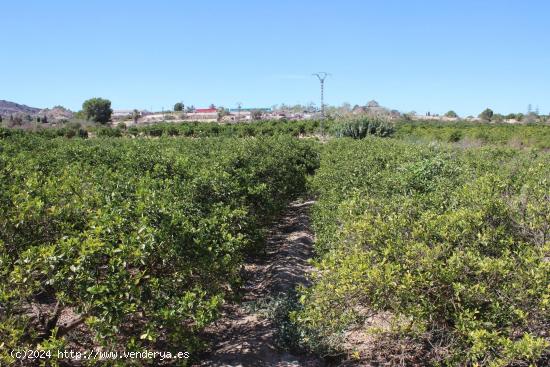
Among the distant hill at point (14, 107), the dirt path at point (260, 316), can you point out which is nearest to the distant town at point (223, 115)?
the distant hill at point (14, 107)

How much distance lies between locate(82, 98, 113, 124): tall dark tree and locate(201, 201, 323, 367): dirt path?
77983mm

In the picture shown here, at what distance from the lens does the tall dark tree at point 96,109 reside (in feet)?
266

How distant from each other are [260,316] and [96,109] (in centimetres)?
8331

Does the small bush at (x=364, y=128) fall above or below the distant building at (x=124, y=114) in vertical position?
below

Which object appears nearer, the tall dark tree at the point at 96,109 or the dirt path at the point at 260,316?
the dirt path at the point at 260,316

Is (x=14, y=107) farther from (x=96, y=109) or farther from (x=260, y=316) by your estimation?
(x=260, y=316)

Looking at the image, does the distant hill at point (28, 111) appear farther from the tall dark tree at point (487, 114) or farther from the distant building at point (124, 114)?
the tall dark tree at point (487, 114)

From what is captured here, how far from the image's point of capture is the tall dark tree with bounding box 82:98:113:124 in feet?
266

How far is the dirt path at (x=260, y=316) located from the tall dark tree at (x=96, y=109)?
256 feet

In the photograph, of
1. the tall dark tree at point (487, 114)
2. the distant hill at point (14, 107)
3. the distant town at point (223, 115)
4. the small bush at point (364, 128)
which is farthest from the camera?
the distant hill at point (14, 107)

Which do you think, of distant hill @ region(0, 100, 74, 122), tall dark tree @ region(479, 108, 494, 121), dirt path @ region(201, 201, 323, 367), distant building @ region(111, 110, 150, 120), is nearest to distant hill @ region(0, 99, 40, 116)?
distant hill @ region(0, 100, 74, 122)

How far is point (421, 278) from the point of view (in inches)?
129

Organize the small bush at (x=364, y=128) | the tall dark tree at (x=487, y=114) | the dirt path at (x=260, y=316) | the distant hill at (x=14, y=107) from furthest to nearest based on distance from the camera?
the distant hill at (x=14, y=107) < the tall dark tree at (x=487, y=114) < the small bush at (x=364, y=128) < the dirt path at (x=260, y=316)

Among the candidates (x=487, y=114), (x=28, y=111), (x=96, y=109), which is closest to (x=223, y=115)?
(x=96, y=109)
